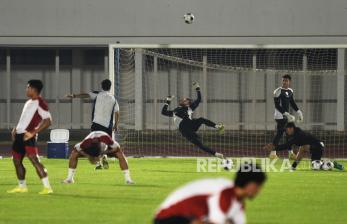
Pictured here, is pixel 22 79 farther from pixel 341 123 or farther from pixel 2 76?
pixel 341 123

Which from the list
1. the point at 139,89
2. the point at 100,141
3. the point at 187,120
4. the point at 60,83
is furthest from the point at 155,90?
the point at 100,141

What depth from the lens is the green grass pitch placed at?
12586mm

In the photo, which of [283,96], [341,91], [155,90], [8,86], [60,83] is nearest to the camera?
[283,96]

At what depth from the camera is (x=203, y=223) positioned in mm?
6965

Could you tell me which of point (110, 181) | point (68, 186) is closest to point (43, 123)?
point (68, 186)

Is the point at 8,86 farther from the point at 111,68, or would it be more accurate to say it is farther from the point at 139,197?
the point at 139,197

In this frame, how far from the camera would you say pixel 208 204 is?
6.98 m

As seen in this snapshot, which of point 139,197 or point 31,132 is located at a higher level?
point 31,132

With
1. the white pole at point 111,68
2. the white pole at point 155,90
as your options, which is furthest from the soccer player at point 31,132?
the white pole at point 155,90

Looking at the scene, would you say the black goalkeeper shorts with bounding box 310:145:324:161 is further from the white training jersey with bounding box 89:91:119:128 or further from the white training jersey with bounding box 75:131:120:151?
the white training jersey with bounding box 75:131:120:151

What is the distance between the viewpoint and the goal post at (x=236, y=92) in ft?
106
